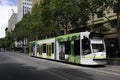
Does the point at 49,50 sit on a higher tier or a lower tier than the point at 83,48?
higher

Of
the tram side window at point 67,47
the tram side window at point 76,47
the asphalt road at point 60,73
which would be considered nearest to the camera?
the asphalt road at point 60,73

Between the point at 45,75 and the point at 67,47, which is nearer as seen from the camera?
the point at 45,75

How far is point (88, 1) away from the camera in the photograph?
3294cm

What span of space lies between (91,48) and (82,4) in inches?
354

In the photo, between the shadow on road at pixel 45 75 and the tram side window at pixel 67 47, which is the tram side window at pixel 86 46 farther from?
the shadow on road at pixel 45 75

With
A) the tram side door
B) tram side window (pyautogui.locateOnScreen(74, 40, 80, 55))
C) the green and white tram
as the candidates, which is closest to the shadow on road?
the green and white tram

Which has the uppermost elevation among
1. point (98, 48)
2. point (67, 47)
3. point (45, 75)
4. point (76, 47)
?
point (67, 47)

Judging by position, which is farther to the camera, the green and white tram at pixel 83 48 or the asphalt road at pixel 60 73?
the green and white tram at pixel 83 48

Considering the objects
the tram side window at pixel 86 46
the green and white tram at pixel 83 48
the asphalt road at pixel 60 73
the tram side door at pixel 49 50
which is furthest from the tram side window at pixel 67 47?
the tram side door at pixel 49 50

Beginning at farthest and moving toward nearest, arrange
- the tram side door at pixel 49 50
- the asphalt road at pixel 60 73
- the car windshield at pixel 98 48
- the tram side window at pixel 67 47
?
the tram side door at pixel 49 50 < the tram side window at pixel 67 47 < the car windshield at pixel 98 48 < the asphalt road at pixel 60 73

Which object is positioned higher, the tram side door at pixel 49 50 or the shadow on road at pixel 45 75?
the tram side door at pixel 49 50

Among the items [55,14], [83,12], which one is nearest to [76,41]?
[83,12]

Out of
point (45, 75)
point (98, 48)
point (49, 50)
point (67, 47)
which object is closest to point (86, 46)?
point (98, 48)

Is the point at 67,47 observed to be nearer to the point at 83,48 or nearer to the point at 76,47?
the point at 76,47
